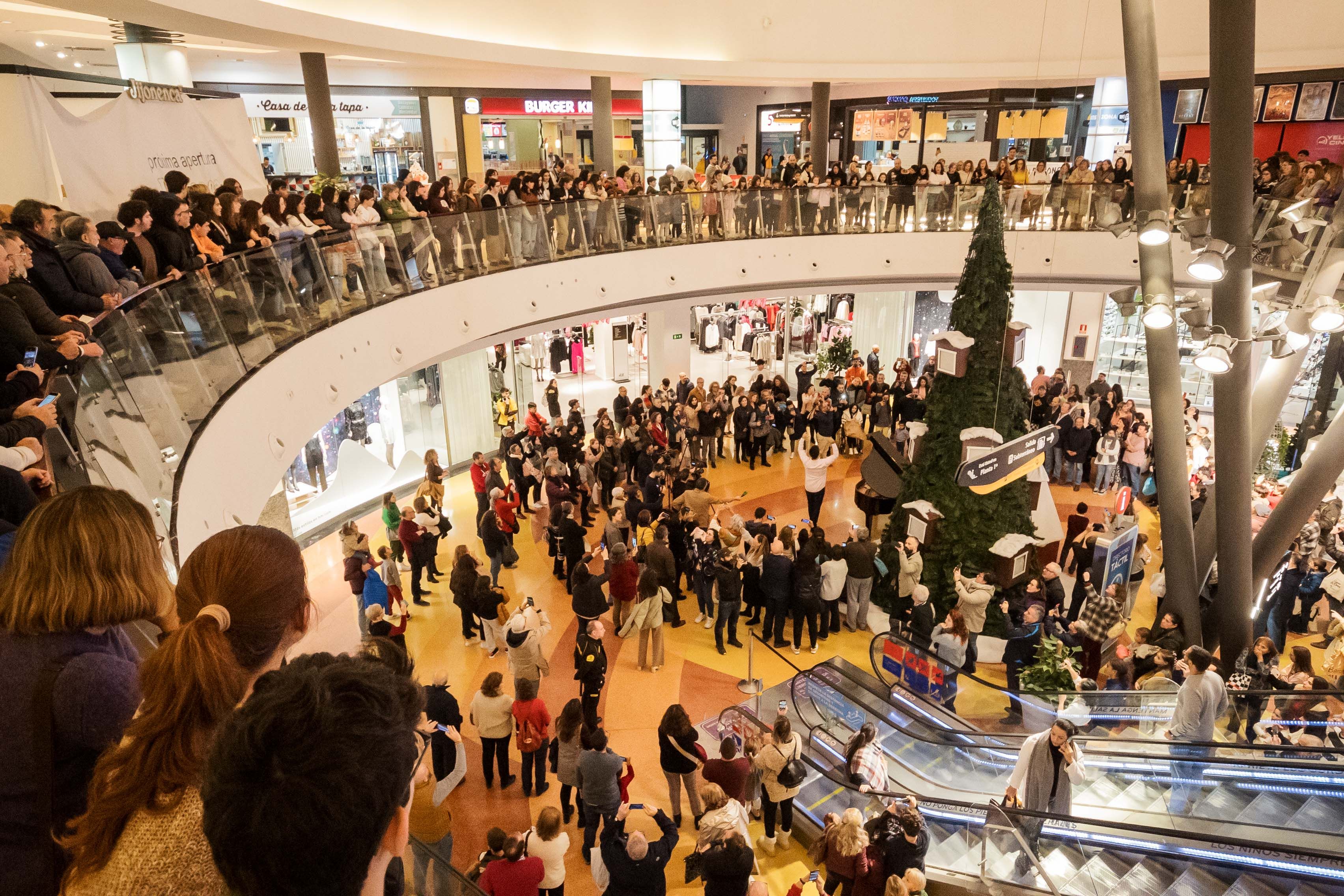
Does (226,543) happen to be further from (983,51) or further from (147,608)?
(983,51)

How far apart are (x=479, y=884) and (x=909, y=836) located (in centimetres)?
268

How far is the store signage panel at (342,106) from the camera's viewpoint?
752 inches

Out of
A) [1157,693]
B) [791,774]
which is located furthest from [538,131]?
[1157,693]

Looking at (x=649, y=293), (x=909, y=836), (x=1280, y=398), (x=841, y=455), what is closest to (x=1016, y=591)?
(x=1280, y=398)

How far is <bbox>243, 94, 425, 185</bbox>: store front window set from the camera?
19.7 m

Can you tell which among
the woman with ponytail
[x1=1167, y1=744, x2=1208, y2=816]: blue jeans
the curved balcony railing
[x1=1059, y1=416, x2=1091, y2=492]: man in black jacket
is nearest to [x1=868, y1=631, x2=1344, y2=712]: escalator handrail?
[x1=1167, y1=744, x2=1208, y2=816]: blue jeans

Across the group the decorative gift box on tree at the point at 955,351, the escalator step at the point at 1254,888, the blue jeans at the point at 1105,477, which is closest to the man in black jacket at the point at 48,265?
the escalator step at the point at 1254,888

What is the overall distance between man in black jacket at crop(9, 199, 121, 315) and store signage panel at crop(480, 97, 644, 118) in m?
18.8

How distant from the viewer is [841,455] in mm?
16656

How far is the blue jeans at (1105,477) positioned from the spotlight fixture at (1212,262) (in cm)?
676

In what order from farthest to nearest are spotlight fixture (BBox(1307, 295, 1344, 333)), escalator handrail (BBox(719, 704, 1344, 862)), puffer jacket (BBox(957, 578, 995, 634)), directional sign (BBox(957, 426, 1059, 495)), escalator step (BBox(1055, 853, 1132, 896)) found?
puffer jacket (BBox(957, 578, 995, 634)) → directional sign (BBox(957, 426, 1059, 495)) → spotlight fixture (BBox(1307, 295, 1344, 333)) → escalator step (BBox(1055, 853, 1132, 896)) → escalator handrail (BBox(719, 704, 1344, 862))

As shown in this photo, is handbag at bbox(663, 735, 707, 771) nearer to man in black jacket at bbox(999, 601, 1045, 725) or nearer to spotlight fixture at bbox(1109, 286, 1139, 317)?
man in black jacket at bbox(999, 601, 1045, 725)

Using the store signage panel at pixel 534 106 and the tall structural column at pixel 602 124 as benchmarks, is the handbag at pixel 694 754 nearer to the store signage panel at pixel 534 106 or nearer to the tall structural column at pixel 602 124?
the tall structural column at pixel 602 124

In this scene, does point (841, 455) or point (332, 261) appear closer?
point (332, 261)
